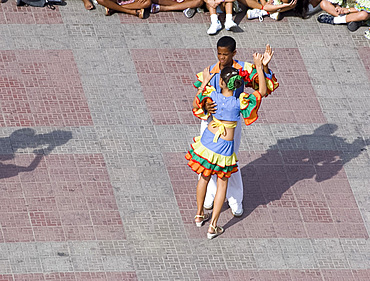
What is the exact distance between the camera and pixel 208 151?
1010 cm

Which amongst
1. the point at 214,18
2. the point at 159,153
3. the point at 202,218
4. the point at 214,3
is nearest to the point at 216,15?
the point at 214,18

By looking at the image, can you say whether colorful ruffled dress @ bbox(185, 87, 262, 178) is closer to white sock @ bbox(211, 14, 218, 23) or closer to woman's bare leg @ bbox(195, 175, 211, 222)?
woman's bare leg @ bbox(195, 175, 211, 222)

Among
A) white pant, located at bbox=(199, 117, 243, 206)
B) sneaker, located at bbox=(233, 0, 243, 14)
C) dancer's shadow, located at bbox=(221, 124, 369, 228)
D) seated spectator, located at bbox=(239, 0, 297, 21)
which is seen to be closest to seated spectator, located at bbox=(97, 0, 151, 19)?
sneaker, located at bbox=(233, 0, 243, 14)

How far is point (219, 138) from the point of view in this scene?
10062 mm

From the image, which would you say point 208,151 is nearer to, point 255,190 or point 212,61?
point 255,190

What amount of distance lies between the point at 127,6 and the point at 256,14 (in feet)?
6.53

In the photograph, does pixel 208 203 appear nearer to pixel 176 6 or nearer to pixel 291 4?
pixel 176 6

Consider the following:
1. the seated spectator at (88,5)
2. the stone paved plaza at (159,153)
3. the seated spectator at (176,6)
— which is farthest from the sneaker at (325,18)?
the seated spectator at (88,5)

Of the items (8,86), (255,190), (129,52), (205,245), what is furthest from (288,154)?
(8,86)

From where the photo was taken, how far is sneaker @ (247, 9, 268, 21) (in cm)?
1412

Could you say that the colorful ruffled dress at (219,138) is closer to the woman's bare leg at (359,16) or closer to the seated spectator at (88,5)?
the seated spectator at (88,5)

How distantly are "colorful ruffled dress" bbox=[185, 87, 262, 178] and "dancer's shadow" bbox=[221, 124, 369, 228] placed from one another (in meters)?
1.08

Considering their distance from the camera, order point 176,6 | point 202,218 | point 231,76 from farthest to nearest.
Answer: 1. point 176,6
2. point 202,218
3. point 231,76

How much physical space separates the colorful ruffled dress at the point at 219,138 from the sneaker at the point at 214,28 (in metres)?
3.77
